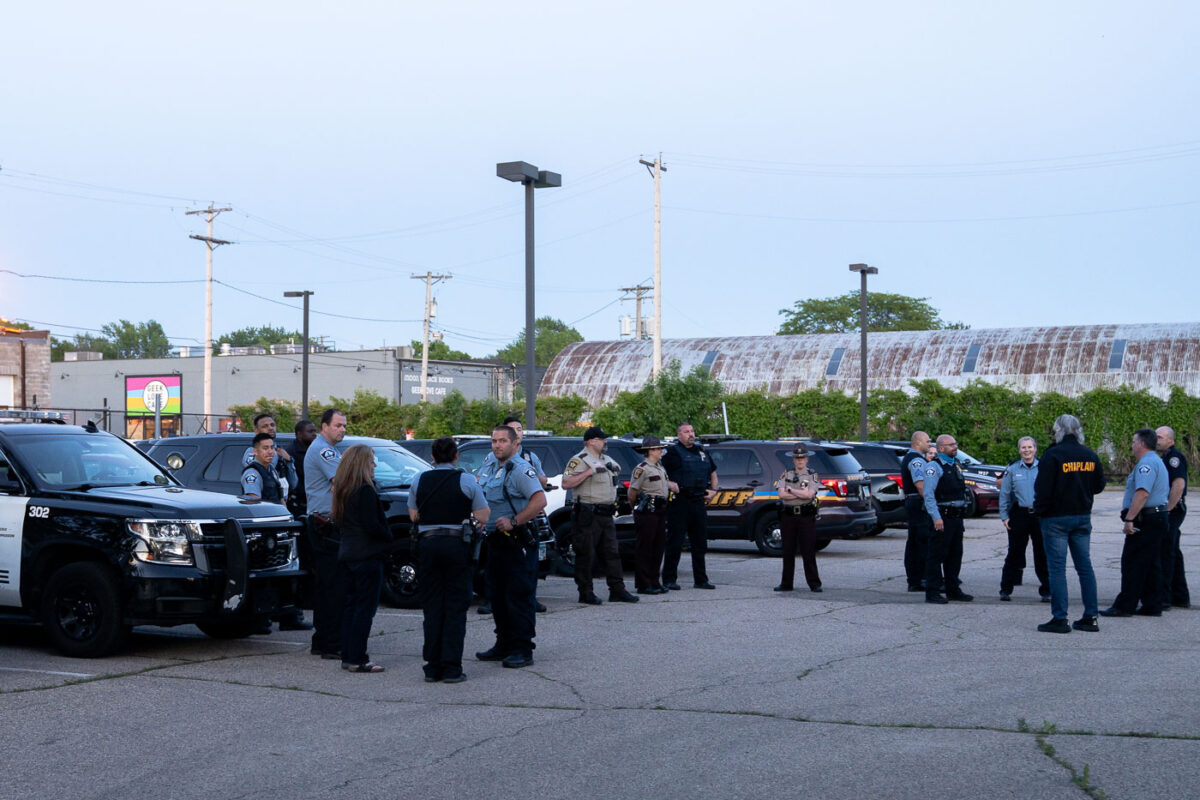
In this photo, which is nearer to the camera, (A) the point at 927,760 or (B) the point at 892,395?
(A) the point at 927,760

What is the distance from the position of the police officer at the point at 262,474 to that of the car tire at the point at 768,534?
372 inches

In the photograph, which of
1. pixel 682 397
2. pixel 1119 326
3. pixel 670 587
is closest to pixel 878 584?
pixel 670 587

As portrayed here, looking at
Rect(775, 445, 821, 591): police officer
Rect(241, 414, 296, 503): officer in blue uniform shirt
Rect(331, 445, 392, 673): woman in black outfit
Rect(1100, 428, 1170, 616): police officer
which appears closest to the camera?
Rect(331, 445, 392, 673): woman in black outfit

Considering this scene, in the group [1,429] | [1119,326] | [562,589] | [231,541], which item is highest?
[1119,326]

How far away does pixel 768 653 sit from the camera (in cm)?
1033

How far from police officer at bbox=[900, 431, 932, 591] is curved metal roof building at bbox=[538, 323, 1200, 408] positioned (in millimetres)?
31368

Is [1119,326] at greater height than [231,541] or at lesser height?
greater

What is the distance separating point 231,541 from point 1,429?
2.49 metres

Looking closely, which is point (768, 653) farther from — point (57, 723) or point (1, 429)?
point (1, 429)

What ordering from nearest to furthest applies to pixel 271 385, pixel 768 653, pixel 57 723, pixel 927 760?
pixel 927 760, pixel 57 723, pixel 768 653, pixel 271 385

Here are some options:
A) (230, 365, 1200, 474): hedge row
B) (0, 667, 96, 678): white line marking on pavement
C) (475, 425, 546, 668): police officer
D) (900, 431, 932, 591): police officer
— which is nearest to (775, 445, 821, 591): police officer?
(900, 431, 932, 591): police officer

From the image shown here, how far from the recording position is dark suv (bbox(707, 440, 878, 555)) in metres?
19.6

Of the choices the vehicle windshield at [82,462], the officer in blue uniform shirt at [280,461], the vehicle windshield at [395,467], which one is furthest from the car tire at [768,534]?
the vehicle windshield at [82,462]

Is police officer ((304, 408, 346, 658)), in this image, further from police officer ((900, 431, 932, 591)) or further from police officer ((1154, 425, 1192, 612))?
police officer ((1154, 425, 1192, 612))
